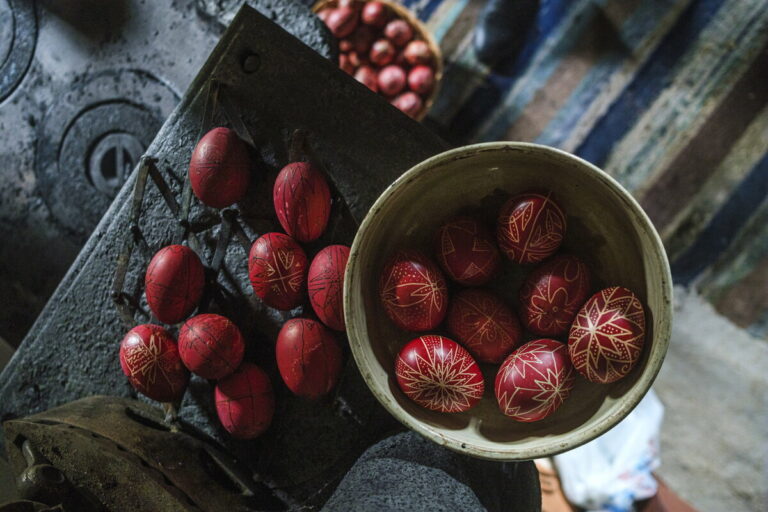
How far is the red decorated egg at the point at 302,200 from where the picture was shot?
109cm

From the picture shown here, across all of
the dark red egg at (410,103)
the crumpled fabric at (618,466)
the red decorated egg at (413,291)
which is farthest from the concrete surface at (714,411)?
the red decorated egg at (413,291)

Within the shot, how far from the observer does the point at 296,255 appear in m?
1.12

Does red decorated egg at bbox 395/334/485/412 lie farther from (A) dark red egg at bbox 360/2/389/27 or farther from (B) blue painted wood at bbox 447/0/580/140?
(A) dark red egg at bbox 360/2/389/27

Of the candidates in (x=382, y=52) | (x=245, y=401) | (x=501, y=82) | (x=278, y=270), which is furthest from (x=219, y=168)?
(x=501, y=82)

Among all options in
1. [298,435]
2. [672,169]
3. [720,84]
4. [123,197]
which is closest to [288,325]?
[298,435]

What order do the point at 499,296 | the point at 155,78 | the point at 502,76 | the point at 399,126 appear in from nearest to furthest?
the point at 499,296, the point at 399,126, the point at 155,78, the point at 502,76

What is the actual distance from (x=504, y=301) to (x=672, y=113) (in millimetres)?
1286

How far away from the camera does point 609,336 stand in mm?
858

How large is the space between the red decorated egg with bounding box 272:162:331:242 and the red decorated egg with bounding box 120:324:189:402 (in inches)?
14.8

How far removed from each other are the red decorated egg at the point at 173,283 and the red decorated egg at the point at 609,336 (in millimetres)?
799

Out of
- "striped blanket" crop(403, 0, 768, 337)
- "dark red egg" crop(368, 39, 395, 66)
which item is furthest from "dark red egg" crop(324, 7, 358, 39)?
"striped blanket" crop(403, 0, 768, 337)

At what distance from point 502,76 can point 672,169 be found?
0.70 meters

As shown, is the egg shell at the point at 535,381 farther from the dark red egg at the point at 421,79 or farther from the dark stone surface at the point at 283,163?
the dark red egg at the point at 421,79

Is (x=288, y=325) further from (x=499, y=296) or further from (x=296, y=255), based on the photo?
(x=499, y=296)
